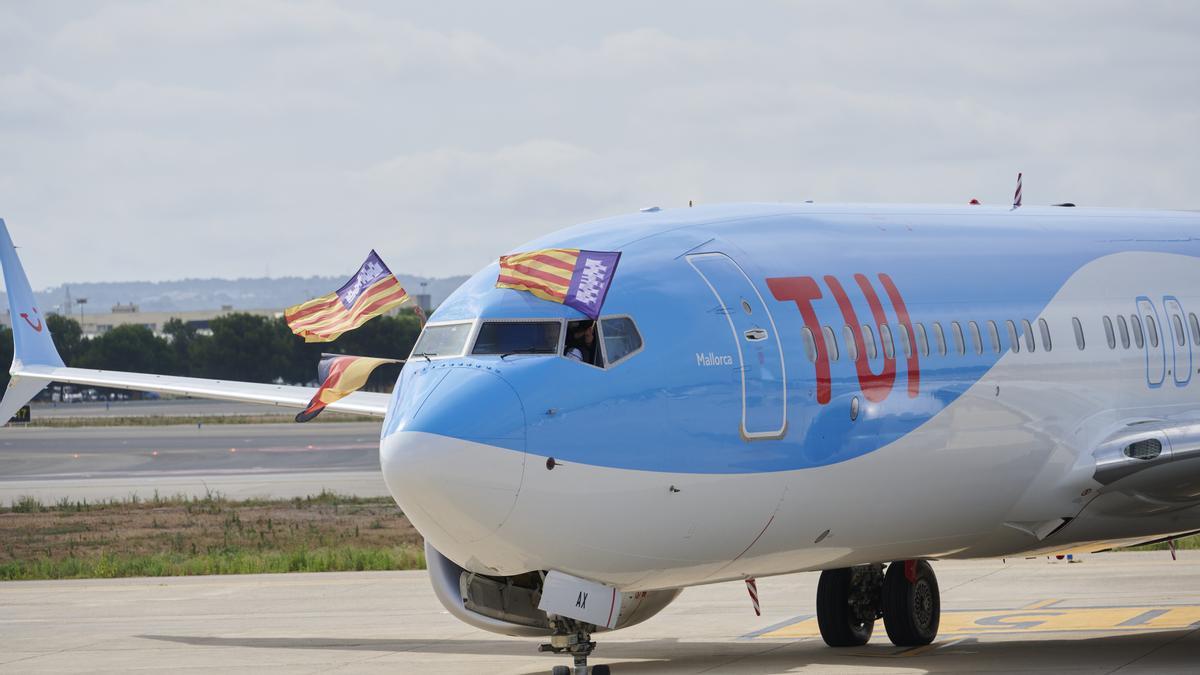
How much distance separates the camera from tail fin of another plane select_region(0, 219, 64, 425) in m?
→ 26.1

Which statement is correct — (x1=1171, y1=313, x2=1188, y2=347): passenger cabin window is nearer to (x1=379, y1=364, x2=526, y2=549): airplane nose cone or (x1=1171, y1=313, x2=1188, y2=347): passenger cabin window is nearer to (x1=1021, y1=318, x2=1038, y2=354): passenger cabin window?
(x1=1021, y1=318, x2=1038, y2=354): passenger cabin window

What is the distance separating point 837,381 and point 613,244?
247 centimetres

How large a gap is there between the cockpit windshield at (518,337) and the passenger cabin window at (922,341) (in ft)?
14.1

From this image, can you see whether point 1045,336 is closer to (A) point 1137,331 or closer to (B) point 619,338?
(A) point 1137,331

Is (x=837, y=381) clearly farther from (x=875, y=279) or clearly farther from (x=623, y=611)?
(x=623, y=611)

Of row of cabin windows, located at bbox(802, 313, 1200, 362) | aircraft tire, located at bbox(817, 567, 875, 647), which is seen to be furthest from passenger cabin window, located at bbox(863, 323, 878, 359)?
aircraft tire, located at bbox(817, 567, 875, 647)

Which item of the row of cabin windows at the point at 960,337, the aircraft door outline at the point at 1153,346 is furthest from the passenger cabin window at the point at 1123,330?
the aircraft door outline at the point at 1153,346

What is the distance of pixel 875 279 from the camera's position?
17.7 meters

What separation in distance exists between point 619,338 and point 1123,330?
24.5ft

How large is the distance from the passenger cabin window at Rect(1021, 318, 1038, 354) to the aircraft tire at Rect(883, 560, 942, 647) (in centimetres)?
361

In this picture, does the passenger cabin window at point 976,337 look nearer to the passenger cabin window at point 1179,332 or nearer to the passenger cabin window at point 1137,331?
the passenger cabin window at point 1137,331

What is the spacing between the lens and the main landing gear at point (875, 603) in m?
21.3

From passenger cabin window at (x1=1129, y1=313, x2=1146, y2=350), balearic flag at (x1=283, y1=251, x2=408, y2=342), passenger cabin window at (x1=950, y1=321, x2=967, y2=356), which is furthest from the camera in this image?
passenger cabin window at (x1=1129, y1=313, x2=1146, y2=350)

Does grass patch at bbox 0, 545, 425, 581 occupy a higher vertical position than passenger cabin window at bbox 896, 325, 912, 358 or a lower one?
lower
